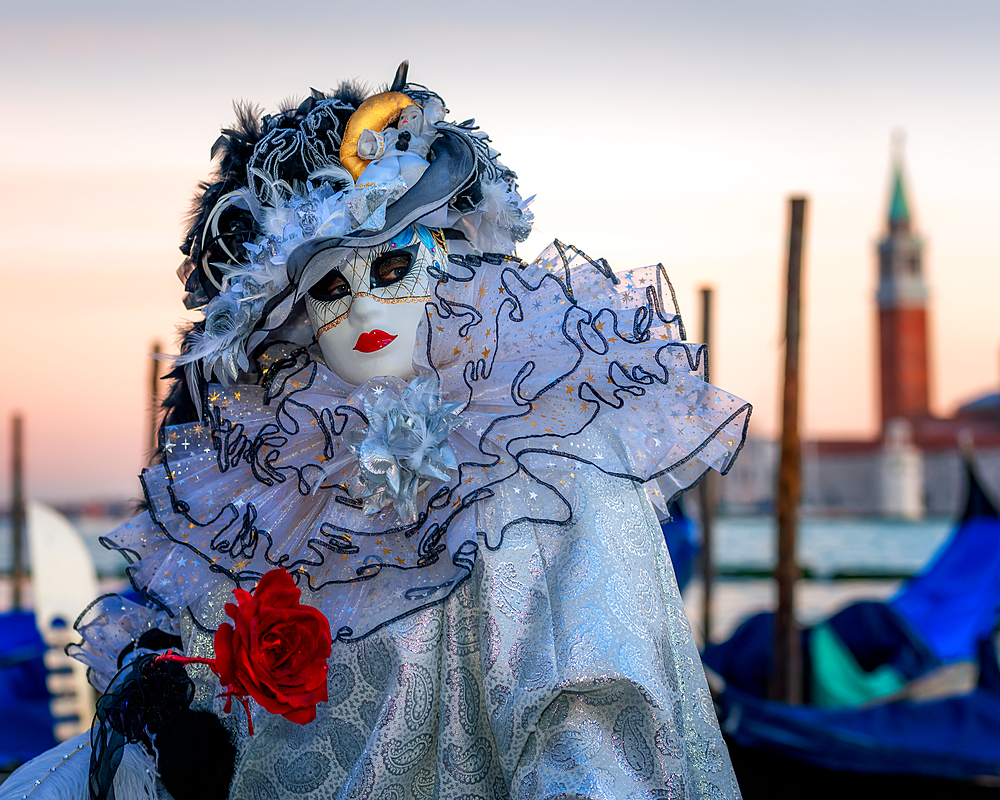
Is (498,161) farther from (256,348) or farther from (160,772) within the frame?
(160,772)

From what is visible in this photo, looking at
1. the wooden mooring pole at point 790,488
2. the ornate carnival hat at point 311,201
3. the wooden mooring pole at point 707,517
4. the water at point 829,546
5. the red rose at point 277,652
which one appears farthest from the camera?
the water at point 829,546

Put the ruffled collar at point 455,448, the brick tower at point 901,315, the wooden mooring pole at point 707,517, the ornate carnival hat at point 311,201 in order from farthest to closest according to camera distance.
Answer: the brick tower at point 901,315 → the wooden mooring pole at point 707,517 → the ornate carnival hat at point 311,201 → the ruffled collar at point 455,448

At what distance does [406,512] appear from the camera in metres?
1.50

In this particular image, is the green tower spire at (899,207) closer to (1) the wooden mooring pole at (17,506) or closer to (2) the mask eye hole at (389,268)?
(1) the wooden mooring pole at (17,506)

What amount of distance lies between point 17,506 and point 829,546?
28314 mm

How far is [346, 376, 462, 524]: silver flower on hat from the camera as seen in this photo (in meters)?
1.47

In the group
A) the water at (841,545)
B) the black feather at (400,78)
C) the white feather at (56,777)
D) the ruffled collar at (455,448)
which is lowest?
the water at (841,545)

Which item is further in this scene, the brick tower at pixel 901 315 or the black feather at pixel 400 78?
the brick tower at pixel 901 315

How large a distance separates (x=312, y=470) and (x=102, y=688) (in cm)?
62

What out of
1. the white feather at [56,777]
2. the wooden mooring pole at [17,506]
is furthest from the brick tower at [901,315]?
the white feather at [56,777]

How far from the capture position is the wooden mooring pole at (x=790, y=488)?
4867mm

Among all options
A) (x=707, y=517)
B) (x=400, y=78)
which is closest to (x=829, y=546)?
(x=707, y=517)

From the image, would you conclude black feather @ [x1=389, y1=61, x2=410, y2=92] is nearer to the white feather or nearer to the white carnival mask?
the white carnival mask

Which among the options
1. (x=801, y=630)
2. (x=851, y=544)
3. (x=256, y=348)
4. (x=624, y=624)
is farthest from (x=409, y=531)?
(x=851, y=544)
